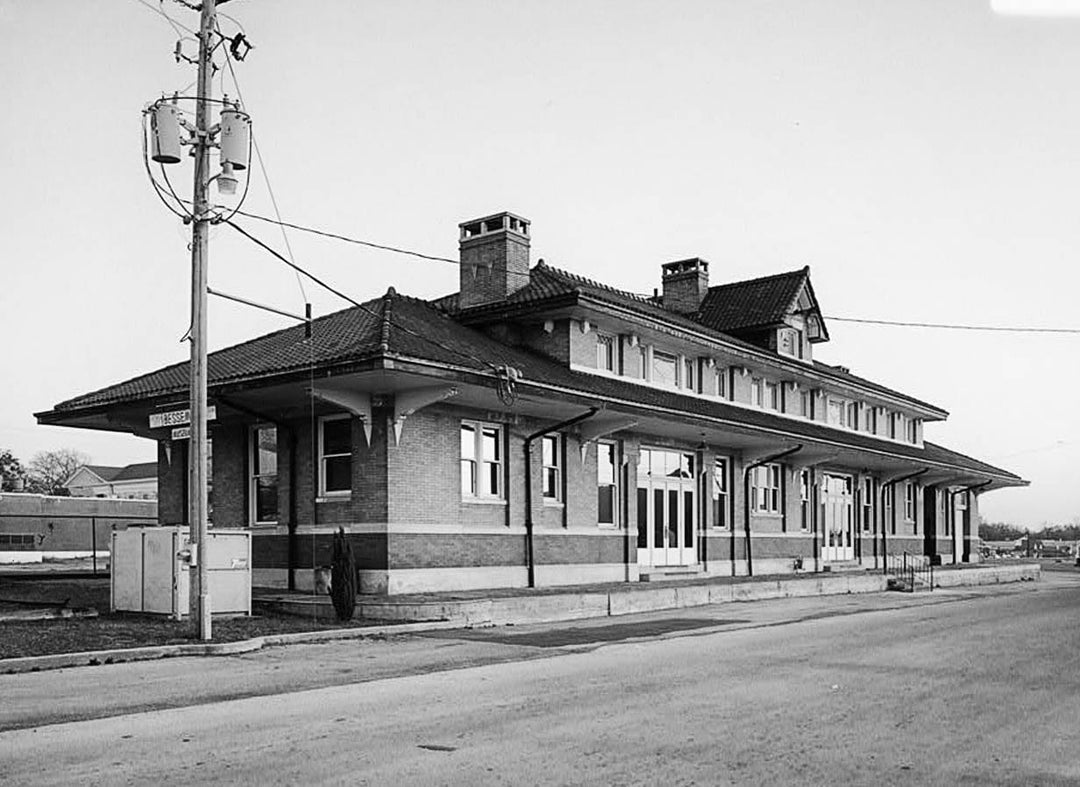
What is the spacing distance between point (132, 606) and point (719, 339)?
1844cm

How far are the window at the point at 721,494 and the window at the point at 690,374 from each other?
2.16 meters

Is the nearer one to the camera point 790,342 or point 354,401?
point 354,401

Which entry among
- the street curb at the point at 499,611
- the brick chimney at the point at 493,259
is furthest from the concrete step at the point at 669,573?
the brick chimney at the point at 493,259

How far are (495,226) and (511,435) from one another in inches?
281

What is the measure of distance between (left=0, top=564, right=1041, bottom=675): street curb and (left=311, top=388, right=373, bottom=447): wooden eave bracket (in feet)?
12.9

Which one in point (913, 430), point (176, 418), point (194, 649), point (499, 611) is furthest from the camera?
point (913, 430)

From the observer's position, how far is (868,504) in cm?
4381

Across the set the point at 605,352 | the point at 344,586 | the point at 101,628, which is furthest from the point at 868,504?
the point at 101,628

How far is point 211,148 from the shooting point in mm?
17125

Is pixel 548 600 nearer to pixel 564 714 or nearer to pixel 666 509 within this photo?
pixel 666 509

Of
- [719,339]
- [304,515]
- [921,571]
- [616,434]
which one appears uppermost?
[719,339]

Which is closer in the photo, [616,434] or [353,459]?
[353,459]

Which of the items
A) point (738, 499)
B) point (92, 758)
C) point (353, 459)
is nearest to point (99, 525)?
point (738, 499)

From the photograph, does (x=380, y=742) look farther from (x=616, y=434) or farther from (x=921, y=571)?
(x=921, y=571)
